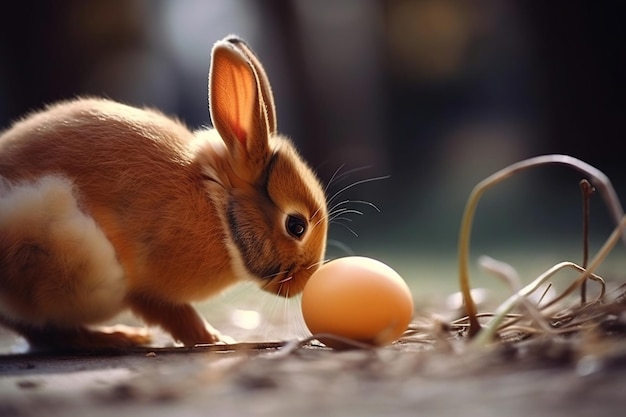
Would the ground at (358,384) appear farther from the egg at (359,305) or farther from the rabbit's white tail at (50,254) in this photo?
the rabbit's white tail at (50,254)

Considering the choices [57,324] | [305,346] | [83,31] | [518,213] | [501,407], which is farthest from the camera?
[83,31]

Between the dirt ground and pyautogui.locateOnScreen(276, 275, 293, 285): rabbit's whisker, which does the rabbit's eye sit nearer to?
pyautogui.locateOnScreen(276, 275, 293, 285): rabbit's whisker

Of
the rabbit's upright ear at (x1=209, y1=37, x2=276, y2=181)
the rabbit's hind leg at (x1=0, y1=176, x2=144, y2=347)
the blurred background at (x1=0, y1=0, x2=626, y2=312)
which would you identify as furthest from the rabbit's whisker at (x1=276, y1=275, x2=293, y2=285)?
the blurred background at (x1=0, y1=0, x2=626, y2=312)

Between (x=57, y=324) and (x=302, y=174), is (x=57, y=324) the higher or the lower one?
the lower one

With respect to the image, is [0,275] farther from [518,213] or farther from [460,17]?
[460,17]

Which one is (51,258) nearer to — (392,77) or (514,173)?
(514,173)

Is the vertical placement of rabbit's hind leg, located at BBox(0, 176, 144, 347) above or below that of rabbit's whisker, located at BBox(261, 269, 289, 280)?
below

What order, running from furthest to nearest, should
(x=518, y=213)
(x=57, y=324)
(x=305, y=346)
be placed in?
1. (x=518, y=213)
2. (x=57, y=324)
3. (x=305, y=346)

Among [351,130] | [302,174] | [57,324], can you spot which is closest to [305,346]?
[302,174]
